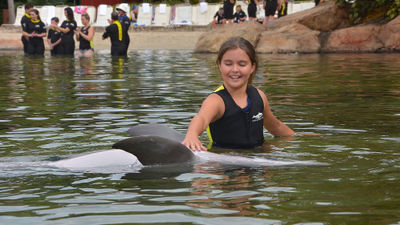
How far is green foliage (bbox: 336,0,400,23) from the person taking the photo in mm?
21788

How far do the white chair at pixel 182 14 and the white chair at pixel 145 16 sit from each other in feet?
4.96

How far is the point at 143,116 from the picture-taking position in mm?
7941

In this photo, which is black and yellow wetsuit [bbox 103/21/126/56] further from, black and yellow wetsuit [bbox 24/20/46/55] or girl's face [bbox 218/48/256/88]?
girl's face [bbox 218/48/256/88]

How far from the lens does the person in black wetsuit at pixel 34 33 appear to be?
73.6ft

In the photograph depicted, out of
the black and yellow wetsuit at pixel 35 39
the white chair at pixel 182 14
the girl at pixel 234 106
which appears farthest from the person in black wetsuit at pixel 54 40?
the girl at pixel 234 106

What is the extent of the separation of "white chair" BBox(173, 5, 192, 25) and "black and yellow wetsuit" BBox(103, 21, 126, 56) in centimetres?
1135

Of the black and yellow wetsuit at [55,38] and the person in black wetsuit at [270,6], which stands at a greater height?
the person in black wetsuit at [270,6]

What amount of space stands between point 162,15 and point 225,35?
32.8 ft

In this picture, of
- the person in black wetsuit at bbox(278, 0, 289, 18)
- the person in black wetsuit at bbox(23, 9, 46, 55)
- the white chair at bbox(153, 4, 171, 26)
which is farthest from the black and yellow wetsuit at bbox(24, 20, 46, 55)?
the white chair at bbox(153, 4, 171, 26)

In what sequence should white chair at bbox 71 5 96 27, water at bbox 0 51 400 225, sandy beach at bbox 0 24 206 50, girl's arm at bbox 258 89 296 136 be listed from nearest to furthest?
water at bbox 0 51 400 225 → girl's arm at bbox 258 89 296 136 → sandy beach at bbox 0 24 206 50 → white chair at bbox 71 5 96 27

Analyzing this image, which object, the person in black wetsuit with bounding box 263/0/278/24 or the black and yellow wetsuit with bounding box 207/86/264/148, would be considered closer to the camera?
the black and yellow wetsuit with bounding box 207/86/264/148

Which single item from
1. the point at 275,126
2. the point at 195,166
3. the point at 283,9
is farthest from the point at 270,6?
the point at 195,166

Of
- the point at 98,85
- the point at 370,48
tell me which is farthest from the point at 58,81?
the point at 370,48

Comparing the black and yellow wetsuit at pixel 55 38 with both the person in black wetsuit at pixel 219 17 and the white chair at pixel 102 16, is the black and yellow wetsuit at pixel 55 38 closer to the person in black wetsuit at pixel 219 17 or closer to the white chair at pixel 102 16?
the person in black wetsuit at pixel 219 17
